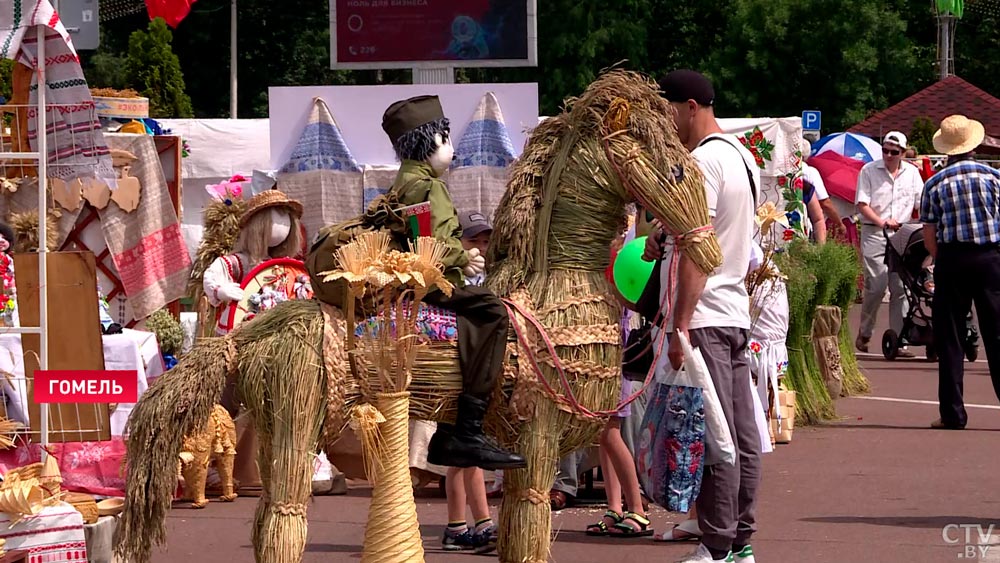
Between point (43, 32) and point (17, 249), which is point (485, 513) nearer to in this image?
point (43, 32)

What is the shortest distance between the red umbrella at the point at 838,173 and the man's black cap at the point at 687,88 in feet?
54.5

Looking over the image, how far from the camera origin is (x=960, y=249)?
11.0 metres

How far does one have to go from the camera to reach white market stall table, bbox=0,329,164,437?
25.7 ft

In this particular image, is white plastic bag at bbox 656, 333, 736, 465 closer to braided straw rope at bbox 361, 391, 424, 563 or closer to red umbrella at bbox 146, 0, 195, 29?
braided straw rope at bbox 361, 391, 424, 563

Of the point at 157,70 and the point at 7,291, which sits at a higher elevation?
the point at 157,70

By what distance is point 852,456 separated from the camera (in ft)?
34.1

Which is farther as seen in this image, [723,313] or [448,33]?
[448,33]

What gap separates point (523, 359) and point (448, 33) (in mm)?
10083

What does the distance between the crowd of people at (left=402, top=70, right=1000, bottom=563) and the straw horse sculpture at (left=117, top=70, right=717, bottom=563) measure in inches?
16.3

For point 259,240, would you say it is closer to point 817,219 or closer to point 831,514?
point 831,514

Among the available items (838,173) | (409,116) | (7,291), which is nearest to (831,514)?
(409,116)

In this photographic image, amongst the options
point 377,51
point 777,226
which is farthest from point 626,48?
point 777,226

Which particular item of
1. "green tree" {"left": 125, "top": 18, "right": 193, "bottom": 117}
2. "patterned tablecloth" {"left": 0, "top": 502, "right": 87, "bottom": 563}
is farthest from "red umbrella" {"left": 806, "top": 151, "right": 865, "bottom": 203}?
"patterned tablecloth" {"left": 0, "top": 502, "right": 87, "bottom": 563}

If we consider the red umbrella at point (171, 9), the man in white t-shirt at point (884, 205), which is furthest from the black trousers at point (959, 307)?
the red umbrella at point (171, 9)
